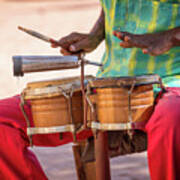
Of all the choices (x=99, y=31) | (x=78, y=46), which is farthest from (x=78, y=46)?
(x=99, y=31)

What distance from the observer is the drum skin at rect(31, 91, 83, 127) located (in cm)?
241

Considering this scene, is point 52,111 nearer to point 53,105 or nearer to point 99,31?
point 53,105

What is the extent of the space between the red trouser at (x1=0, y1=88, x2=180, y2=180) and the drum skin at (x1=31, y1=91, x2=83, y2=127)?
0.10 meters

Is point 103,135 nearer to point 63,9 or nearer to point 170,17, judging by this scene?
point 170,17

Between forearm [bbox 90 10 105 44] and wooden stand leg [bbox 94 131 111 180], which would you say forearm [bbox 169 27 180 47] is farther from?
forearm [bbox 90 10 105 44]

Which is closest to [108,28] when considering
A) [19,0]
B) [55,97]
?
[55,97]

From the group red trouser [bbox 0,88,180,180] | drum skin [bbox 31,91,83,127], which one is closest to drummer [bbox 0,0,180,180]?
red trouser [bbox 0,88,180,180]

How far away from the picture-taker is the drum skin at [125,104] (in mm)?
2211

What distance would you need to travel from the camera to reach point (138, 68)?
263 cm

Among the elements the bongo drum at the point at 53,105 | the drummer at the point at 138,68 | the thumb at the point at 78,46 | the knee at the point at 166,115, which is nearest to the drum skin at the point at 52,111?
the bongo drum at the point at 53,105

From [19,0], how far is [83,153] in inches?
790

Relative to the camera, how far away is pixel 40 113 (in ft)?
7.97

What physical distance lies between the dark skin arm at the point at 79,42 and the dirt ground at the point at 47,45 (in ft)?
1.44

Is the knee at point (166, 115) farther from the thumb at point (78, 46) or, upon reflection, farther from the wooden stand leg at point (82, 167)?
the wooden stand leg at point (82, 167)
